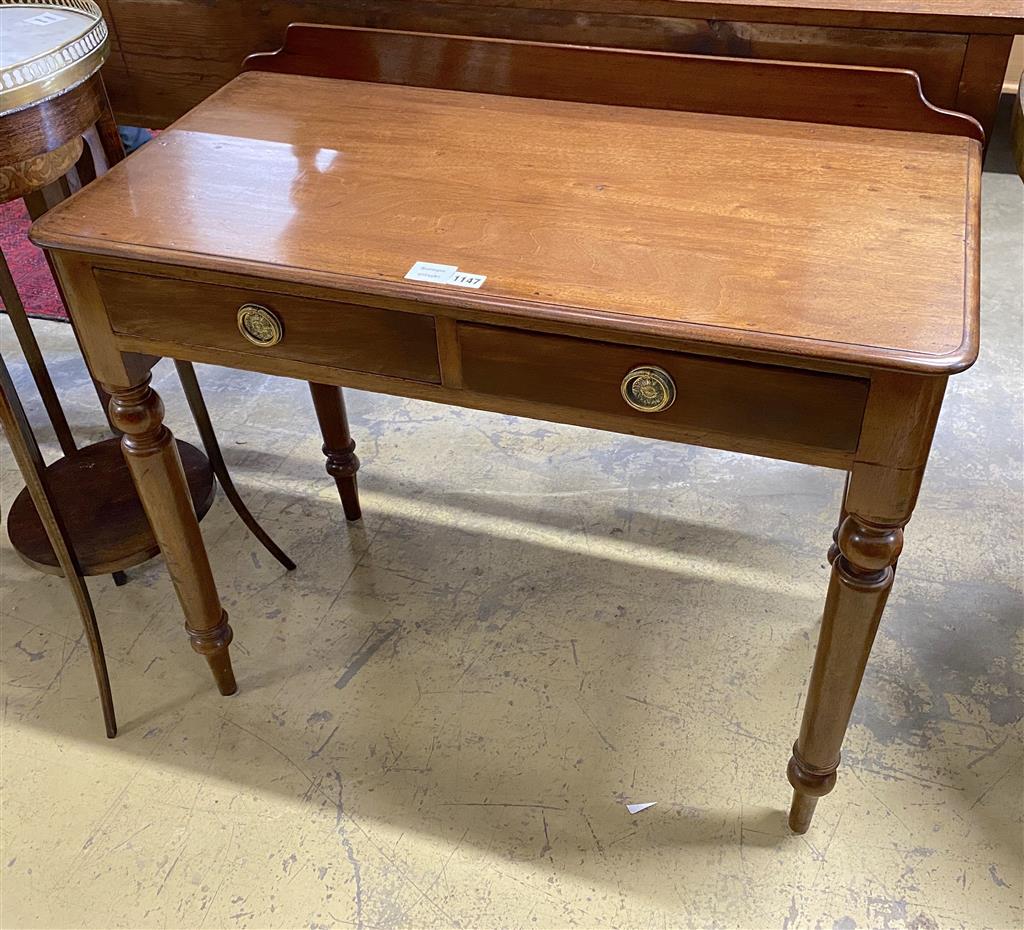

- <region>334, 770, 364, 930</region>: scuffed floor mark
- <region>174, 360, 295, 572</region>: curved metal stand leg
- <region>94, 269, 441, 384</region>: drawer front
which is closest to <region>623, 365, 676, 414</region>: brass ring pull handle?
<region>94, 269, 441, 384</region>: drawer front

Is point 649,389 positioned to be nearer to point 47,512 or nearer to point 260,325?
point 260,325

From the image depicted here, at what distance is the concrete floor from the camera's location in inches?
56.6

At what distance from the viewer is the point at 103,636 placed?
1843 mm

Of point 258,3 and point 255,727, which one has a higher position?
point 258,3

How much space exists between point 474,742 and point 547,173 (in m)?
0.87

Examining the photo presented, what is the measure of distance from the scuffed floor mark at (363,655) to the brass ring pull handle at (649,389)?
84cm

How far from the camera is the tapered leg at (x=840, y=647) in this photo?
1130 mm

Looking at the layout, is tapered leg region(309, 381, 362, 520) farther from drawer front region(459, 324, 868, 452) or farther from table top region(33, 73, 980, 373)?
drawer front region(459, 324, 868, 452)

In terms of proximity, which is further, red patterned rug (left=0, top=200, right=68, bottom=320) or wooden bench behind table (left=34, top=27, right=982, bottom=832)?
red patterned rug (left=0, top=200, right=68, bottom=320)

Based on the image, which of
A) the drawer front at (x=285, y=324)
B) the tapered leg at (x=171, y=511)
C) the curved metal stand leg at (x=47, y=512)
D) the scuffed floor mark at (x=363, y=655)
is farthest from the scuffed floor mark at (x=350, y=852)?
the drawer front at (x=285, y=324)

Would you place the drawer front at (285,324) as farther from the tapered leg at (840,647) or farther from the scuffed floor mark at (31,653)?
the scuffed floor mark at (31,653)

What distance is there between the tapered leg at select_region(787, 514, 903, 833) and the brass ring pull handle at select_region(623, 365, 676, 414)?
9.6 inches

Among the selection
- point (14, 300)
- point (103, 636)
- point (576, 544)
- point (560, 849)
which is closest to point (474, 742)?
point (560, 849)

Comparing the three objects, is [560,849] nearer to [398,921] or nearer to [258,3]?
[398,921]
